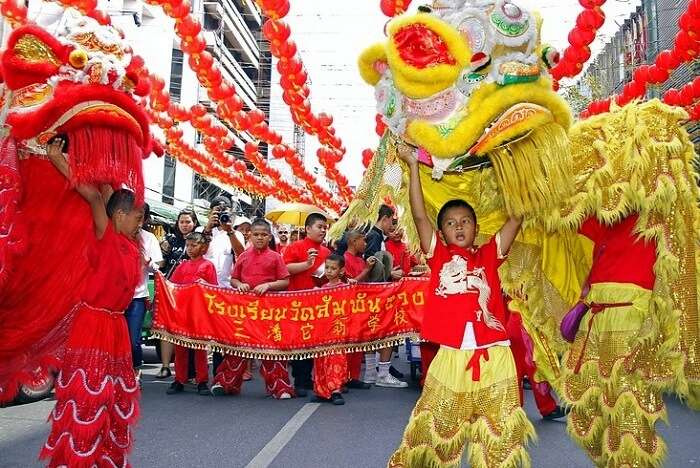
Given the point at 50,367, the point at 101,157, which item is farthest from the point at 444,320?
the point at 50,367

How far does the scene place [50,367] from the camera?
305 cm

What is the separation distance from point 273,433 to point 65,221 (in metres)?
2.29

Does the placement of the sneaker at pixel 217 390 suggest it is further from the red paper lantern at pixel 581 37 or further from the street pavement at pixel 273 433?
the red paper lantern at pixel 581 37

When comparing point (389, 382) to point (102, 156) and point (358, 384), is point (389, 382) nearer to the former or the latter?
point (358, 384)

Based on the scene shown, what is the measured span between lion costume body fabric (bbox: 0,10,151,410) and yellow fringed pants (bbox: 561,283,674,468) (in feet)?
7.56

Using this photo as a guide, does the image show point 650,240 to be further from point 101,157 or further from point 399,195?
point 101,157

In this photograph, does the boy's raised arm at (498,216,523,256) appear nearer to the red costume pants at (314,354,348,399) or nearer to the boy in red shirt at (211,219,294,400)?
the red costume pants at (314,354,348,399)

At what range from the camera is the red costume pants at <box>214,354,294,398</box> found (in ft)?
19.5

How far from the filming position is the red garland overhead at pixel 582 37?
7625mm

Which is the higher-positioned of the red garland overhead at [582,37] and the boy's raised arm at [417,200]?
the red garland overhead at [582,37]

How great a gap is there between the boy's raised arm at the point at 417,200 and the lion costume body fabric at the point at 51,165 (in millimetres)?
1235

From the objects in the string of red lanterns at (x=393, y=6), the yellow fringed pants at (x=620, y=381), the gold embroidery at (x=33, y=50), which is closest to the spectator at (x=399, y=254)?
the string of red lanterns at (x=393, y=6)

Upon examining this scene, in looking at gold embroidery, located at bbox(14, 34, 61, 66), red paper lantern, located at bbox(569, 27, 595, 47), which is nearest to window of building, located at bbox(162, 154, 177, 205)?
red paper lantern, located at bbox(569, 27, 595, 47)

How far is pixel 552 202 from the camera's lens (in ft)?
9.45
